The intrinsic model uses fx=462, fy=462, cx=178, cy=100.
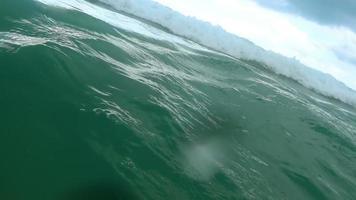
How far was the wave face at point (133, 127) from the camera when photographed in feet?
21.5

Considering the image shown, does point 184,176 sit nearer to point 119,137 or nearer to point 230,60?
point 119,137

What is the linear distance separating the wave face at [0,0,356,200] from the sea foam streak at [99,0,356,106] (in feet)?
25.9

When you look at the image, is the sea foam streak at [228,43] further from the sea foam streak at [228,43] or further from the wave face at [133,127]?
the wave face at [133,127]

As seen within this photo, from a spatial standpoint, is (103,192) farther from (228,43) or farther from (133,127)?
(228,43)

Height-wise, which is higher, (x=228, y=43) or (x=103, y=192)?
(x=228, y=43)

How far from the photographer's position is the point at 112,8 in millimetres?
20109

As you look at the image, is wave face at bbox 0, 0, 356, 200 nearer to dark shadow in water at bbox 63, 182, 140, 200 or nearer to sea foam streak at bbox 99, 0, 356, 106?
dark shadow in water at bbox 63, 182, 140, 200

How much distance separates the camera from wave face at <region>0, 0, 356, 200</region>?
6.55 meters

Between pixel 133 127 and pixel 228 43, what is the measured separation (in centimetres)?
1564

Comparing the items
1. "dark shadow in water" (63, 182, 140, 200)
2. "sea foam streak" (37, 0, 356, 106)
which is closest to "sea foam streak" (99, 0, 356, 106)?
"sea foam streak" (37, 0, 356, 106)

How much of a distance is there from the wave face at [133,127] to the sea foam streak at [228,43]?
7.89m

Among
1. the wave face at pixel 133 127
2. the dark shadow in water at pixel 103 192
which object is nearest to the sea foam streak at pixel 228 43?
the wave face at pixel 133 127

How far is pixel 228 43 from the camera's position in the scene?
75.0 ft

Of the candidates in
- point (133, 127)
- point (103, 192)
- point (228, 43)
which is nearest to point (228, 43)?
point (228, 43)
